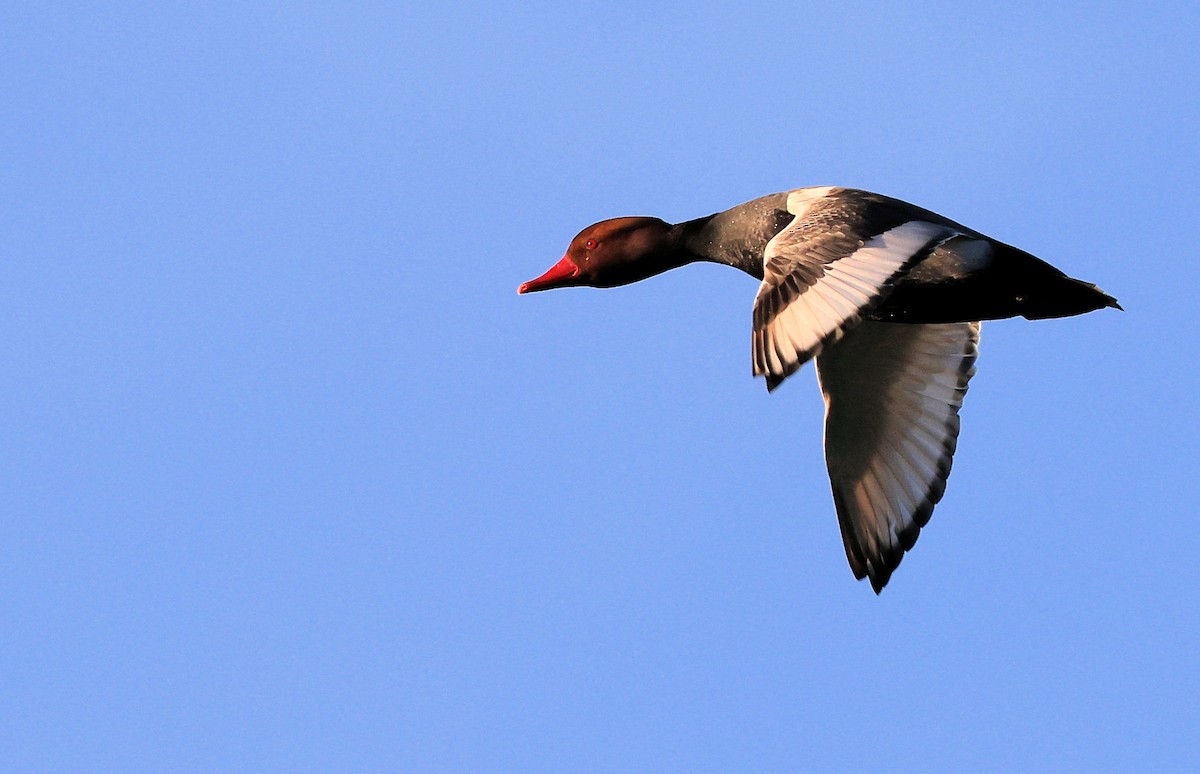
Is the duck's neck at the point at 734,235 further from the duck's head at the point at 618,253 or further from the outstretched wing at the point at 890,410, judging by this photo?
the outstretched wing at the point at 890,410

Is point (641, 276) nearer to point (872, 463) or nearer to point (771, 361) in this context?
point (872, 463)

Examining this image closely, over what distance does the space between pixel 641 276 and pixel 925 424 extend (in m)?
2.22

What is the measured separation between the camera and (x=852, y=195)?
962 cm

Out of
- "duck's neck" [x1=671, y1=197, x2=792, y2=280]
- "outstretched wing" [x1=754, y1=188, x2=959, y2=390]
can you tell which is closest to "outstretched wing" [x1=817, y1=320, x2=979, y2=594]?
"duck's neck" [x1=671, y1=197, x2=792, y2=280]

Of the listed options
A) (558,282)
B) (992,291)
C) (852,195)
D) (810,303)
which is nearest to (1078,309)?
(992,291)

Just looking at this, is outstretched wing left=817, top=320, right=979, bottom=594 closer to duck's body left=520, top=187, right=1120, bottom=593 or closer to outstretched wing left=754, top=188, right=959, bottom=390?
duck's body left=520, top=187, right=1120, bottom=593

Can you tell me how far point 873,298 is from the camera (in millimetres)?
7875

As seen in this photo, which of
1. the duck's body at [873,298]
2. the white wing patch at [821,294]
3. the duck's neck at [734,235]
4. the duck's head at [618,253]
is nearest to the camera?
the white wing patch at [821,294]

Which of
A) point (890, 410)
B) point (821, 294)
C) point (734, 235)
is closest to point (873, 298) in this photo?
point (821, 294)

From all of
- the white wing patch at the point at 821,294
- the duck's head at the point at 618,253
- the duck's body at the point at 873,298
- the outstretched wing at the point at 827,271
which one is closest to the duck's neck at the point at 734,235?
the duck's body at the point at 873,298

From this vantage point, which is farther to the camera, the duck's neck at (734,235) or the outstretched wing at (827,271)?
the duck's neck at (734,235)

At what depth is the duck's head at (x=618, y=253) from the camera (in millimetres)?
10781

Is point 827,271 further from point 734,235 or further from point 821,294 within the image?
point 734,235

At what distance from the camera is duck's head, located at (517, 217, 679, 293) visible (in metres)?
10.8
